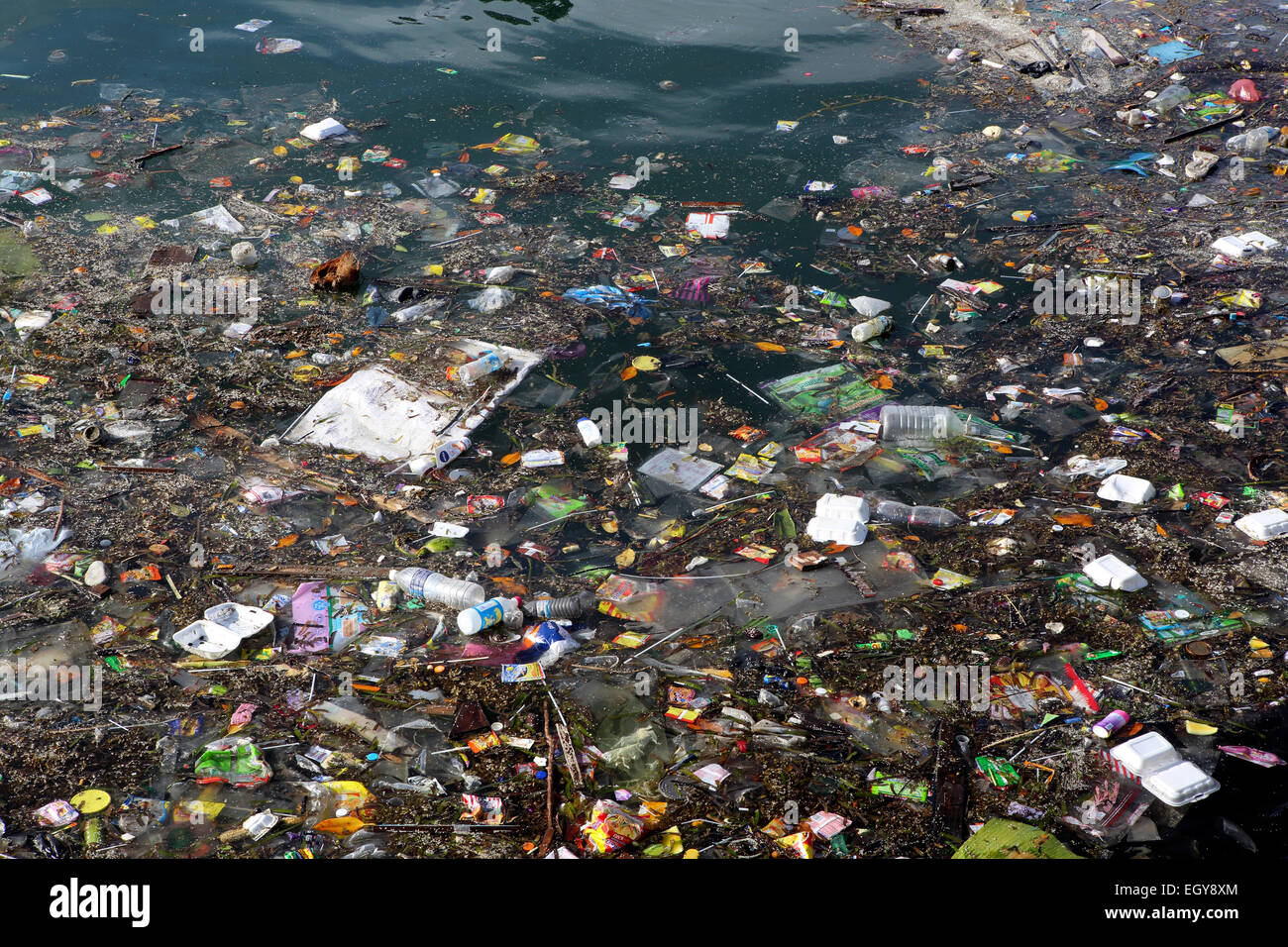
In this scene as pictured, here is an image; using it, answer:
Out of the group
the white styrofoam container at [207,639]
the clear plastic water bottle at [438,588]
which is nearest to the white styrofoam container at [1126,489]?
the clear plastic water bottle at [438,588]

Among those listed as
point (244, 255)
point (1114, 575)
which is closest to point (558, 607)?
point (1114, 575)

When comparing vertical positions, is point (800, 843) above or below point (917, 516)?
below

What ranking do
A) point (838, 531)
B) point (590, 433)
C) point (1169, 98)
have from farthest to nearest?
1. point (1169, 98)
2. point (590, 433)
3. point (838, 531)

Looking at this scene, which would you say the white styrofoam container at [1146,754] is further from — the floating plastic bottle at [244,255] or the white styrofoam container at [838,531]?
the floating plastic bottle at [244,255]

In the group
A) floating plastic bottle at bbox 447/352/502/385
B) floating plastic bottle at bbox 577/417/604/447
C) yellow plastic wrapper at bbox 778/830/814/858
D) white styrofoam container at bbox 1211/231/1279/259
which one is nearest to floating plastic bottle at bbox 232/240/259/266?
floating plastic bottle at bbox 447/352/502/385

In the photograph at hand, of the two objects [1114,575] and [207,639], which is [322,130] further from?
[1114,575]

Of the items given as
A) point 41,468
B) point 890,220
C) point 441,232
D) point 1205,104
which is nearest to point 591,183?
point 441,232

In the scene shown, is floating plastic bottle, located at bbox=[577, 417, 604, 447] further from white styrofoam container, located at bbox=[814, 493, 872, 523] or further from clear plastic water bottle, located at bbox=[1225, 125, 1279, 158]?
clear plastic water bottle, located at bbox=[1225, 125, 1279, 158]
